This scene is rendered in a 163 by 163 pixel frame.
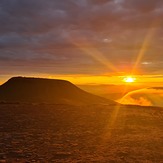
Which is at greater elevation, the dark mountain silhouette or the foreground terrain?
the dark mountain silhouette

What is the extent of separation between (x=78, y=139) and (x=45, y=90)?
76.8m

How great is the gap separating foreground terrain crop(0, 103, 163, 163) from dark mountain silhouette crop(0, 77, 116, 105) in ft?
195

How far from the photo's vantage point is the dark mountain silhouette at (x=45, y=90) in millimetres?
85250

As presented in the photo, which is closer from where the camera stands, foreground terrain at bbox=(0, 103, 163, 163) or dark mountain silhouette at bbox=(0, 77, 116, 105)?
foreground terrain at bbox=(0, 103, 163, 163)

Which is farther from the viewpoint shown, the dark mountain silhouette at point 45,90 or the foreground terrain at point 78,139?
the dark mountain silhouette at point 45,90

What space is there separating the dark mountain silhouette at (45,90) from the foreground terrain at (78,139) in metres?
59.4

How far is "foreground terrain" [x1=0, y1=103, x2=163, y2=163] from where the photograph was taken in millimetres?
12688

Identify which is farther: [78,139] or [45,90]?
[45,90]

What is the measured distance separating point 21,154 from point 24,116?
497 inches

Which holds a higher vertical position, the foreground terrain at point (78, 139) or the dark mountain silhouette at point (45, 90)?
the dark mountain silhouette at point (45, 90)

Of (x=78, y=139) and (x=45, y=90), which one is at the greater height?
(x=45, y=90)

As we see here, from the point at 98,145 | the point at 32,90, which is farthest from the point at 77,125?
the point at 32,90

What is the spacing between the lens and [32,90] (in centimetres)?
9050

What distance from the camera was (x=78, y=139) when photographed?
54.0ft
